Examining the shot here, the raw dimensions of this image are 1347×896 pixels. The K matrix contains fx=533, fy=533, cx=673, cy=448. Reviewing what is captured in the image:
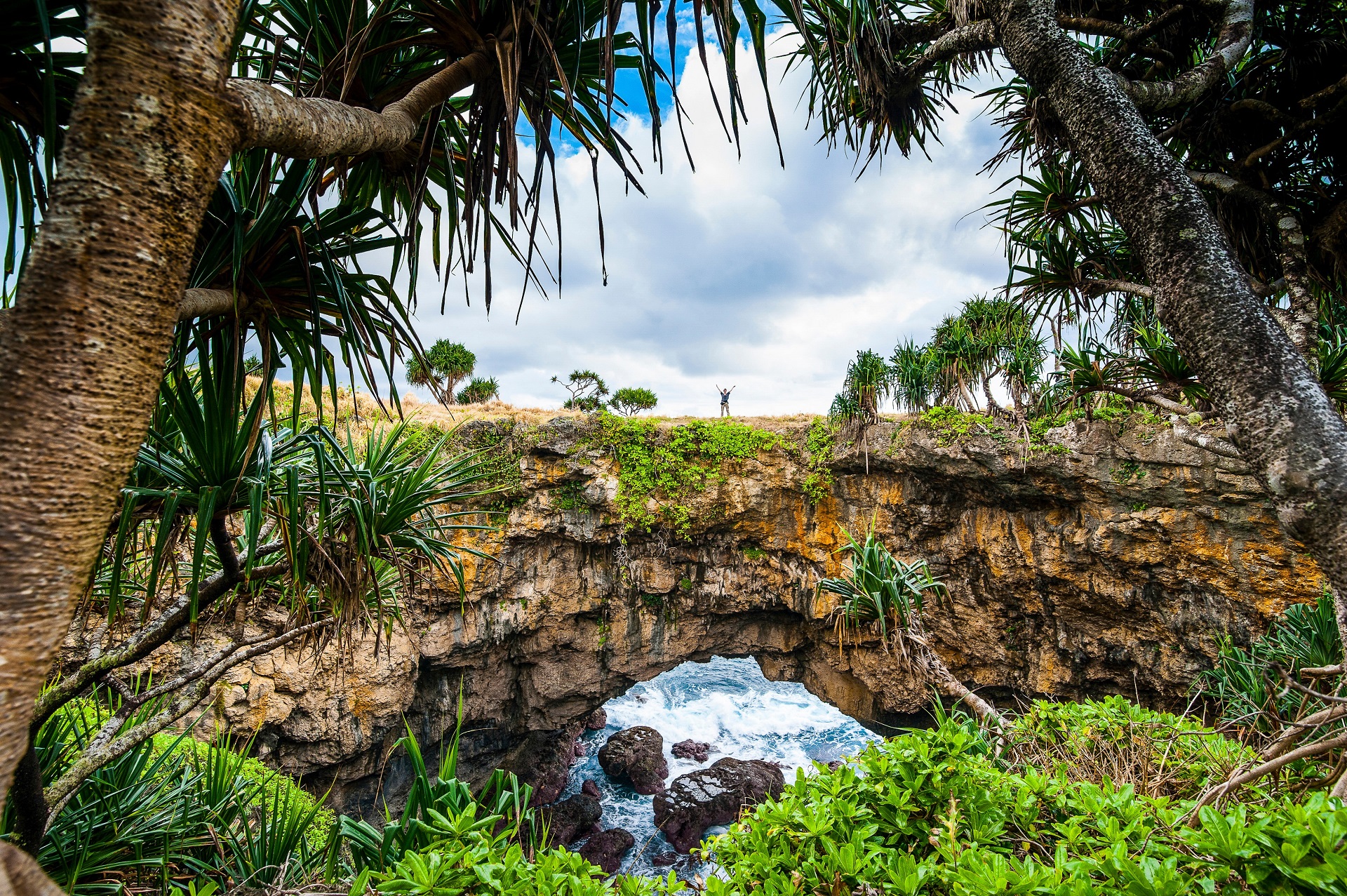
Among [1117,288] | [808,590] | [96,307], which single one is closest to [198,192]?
[96,307]

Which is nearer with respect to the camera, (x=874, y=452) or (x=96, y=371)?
(x=96, y=371)

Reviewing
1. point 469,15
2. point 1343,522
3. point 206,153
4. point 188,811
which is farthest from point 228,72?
point 1343,522

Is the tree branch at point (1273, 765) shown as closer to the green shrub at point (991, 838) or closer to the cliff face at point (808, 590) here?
the green shrub at point (991, 838)

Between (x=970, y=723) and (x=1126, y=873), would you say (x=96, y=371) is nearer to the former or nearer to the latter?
(x=1126, y=873)

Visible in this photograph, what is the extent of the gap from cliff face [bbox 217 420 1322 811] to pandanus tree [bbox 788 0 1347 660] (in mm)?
4548

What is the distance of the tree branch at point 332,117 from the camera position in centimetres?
102

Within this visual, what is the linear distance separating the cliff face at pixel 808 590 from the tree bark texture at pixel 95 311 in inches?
283

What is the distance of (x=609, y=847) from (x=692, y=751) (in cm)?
443

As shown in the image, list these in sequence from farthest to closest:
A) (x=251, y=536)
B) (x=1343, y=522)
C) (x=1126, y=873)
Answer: (x=251, y=536), (x=1343, y=522), (x=1126, y=873)

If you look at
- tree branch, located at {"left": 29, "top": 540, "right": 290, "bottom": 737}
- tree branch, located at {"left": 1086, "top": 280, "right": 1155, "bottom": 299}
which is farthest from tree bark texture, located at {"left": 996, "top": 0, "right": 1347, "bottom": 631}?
tree branch, located at {"left": 29, "top": 540, "right": 290, "bottom": 737}

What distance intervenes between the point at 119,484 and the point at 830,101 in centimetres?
458

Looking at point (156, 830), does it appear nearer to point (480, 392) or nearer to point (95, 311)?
point (95, 311)

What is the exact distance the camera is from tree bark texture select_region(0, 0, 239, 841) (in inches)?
26.9

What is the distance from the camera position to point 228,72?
950 millimetres
